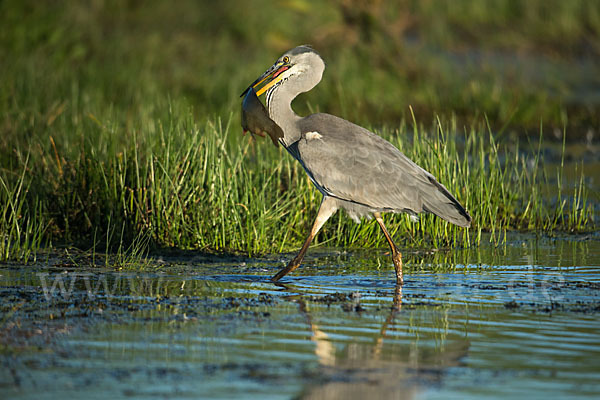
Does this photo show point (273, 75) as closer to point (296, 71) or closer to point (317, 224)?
point (296, 71)

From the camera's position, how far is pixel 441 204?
7.07 m

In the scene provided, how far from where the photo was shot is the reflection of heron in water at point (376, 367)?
4.29 meters

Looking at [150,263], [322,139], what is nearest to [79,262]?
[150,263]

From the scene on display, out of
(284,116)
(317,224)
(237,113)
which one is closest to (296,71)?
(284,116)

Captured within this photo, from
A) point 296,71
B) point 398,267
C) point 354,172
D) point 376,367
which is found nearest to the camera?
point 376,367

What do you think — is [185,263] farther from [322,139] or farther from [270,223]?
[322,139]

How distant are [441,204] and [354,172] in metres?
0.67

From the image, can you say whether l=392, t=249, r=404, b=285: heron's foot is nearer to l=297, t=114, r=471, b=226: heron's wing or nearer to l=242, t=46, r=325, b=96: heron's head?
l=297, t=114, r=471, b=226: heron's wing

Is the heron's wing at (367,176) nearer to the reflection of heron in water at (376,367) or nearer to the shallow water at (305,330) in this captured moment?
the shallow water at (305,330)

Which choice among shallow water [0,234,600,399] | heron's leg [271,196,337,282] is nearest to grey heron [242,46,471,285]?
heron's leg [271,196,337,282]

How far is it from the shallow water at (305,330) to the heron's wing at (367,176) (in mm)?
539

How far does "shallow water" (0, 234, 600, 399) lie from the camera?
440 cm

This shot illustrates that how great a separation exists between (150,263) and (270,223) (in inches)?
45.7

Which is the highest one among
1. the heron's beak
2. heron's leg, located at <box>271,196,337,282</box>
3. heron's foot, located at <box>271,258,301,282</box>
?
the heron's beak
